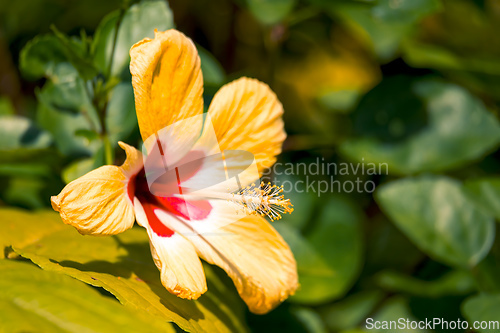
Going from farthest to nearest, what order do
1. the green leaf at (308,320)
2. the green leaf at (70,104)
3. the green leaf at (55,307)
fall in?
the green leaf at (308,320) < the green leaf at (70,104) < the green leaf at (55,307)

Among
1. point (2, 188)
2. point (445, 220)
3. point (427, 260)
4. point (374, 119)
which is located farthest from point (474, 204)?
point (2, 188)

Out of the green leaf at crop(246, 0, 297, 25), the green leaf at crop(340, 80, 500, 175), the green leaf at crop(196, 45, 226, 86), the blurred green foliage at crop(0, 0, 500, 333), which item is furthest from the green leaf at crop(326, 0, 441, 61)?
the green leaf at crop(196, 45, 226, 86)

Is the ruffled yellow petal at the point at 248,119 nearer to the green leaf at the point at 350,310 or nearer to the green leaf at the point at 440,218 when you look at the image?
the green leaf at the point at 440,218

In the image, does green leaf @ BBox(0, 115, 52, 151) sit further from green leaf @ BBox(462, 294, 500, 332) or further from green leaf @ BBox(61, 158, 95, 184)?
green leaf @ BBox(462, 294, 500, 332)

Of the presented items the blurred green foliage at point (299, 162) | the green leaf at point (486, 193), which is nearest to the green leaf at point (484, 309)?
the blurred green foliage at point (299, 162)

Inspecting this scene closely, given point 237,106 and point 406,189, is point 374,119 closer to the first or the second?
point 406,189

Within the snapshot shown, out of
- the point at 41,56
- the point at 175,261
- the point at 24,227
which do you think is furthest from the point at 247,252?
the point at 41,56

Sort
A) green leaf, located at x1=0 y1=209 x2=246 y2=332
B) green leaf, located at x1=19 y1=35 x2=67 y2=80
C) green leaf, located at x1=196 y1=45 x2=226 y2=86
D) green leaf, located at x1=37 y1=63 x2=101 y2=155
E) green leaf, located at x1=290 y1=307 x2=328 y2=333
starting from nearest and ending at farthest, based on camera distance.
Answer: green leaf, located at x1=0 y1=209 x2=246 y2=332
green leaf, located at x1=19 y1=35 x2=67 y2=80
green leaf, located at x1=37 y1=63 x2=101 y2=155
green leaf, located at x1=290 y1=307 x2=328 y2=333
green leaf, located at x1=196 y1=45 x2=226 y2=86
